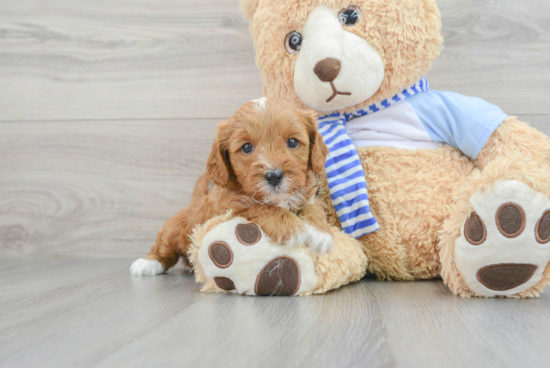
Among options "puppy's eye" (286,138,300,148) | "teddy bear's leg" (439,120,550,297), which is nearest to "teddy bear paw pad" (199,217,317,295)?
"puppy's eye" (286,138,300,148)

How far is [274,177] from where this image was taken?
108cm

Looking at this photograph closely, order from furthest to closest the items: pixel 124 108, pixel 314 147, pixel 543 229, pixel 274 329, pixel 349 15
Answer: pixel 124 108
pixel 349 15
pixel 314 147
pixel 543 229
pixel 274 329

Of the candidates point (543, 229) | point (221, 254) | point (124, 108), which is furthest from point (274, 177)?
point (124, 108)

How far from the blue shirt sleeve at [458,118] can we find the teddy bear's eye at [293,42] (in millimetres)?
371

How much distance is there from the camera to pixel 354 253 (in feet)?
4.07

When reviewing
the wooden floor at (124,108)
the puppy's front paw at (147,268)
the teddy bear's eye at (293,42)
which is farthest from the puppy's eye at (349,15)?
the puppy's front paw at (147,268)

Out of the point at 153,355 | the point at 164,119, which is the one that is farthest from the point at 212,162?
the point at 164,119

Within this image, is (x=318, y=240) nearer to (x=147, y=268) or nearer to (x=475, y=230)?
(x=475, y=230)

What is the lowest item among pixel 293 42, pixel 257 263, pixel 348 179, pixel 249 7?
pixel 257 263

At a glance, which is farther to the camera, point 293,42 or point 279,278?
point 293,42

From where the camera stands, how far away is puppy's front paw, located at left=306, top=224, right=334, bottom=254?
1.13 meters

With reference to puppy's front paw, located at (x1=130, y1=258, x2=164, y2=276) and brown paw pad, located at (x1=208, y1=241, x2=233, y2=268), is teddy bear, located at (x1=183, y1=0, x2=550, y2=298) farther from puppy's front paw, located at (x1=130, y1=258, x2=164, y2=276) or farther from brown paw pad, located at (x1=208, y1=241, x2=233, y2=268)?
puppy's front paw, located at (x1=130, y1=258, x2=164, y2=276)

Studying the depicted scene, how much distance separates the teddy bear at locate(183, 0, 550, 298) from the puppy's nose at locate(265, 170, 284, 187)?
0.13 metres

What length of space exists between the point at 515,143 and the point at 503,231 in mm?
363
